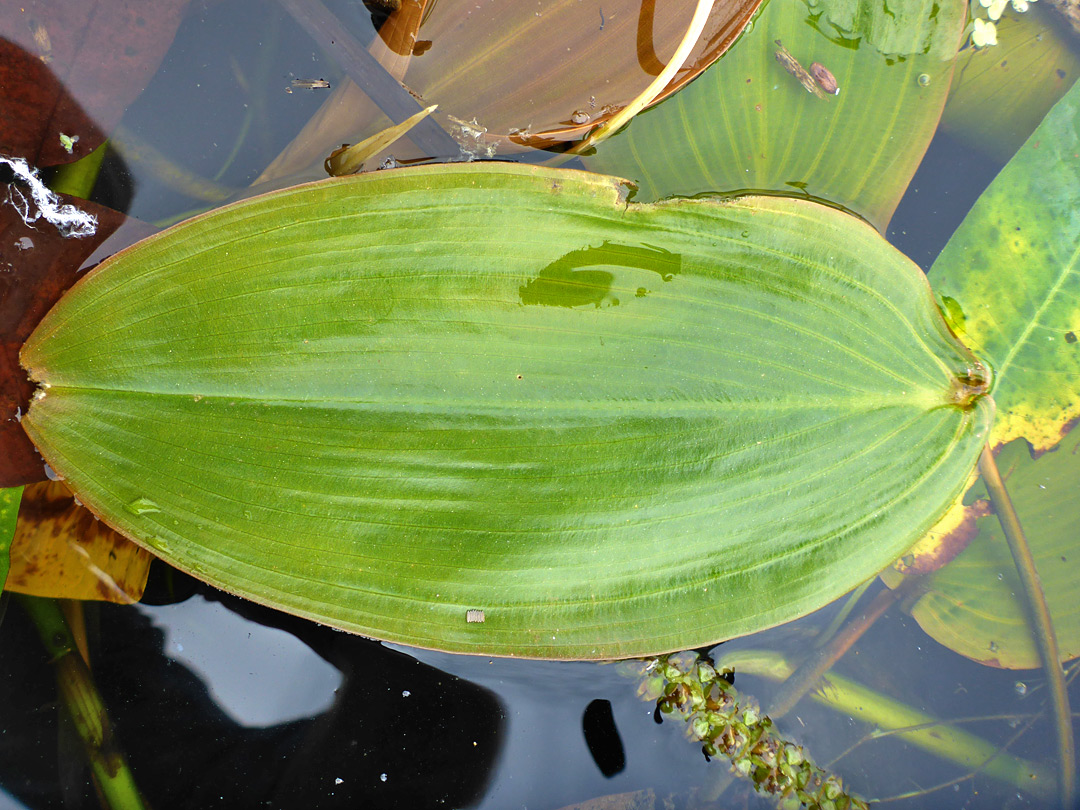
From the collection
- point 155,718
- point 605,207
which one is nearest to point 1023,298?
point 605,207

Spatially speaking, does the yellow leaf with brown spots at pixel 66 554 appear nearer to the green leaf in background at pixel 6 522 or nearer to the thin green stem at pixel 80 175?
the green leaf in background at pixel 6 522

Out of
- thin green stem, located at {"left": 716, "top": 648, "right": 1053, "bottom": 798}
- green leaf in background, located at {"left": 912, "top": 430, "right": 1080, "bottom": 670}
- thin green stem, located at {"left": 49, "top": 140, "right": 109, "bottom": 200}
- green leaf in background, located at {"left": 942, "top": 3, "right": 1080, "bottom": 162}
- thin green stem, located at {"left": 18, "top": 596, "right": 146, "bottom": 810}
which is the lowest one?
thin green stem, located at {"left": 18, "top": 596, "right": 146, "bottom": 810}

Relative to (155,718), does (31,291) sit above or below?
above

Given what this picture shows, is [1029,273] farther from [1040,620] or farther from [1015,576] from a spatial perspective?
[1040,620]

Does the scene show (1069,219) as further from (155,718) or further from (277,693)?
(155,718)

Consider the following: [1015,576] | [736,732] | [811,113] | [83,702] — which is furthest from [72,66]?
[1015,576]

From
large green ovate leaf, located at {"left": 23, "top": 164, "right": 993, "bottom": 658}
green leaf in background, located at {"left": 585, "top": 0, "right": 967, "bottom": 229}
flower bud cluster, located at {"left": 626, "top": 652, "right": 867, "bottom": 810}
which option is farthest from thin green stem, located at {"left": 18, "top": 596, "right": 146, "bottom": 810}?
green leaf in background, located at {"left": 585, "top": 0, "right": 967, "bottom": 229}

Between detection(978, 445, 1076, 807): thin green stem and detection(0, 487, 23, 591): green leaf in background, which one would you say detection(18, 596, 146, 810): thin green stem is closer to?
detection(0, 487, 23, 591): green leaf in background
